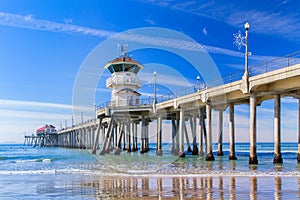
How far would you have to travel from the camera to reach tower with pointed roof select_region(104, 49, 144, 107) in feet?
148

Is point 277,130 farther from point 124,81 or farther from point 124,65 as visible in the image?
point 124,65

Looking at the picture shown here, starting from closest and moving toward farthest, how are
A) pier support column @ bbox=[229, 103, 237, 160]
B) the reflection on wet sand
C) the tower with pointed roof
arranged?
the reflection on wet sand
pier support column @ bbox=[229, 103, 237, 160]
the tower with pointed roof

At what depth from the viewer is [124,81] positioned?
149 feet

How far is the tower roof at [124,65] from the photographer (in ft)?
152

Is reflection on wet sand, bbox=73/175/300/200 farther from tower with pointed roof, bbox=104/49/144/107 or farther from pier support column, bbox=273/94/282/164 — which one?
tower with pointed roof, bbox=104/49/144/107

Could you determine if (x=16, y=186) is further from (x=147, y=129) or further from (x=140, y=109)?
(x=147, y=129)

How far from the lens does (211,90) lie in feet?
96.9

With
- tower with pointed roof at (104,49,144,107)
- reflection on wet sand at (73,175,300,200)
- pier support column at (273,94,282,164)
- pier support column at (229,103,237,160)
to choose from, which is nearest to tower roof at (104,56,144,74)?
tower with pointed roof at (104,49,144,107)

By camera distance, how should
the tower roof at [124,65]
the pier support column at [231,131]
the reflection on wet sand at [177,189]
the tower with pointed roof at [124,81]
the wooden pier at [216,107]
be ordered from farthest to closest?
the tower roof at [124,65] < the tower with pointed roof at [124,81] < the pier support column at [231,131] < the wooden pier at [216,107] < the reflection on wet sand at [177,189]

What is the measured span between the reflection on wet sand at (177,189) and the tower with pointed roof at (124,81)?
2873 centimetres

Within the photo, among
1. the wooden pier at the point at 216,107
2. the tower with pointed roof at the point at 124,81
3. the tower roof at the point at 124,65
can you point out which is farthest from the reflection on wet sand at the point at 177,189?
the tower roof at the point at 124,65

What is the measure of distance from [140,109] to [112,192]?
29.0 metres

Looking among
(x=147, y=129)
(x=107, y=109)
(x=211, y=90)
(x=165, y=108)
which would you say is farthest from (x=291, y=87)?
(x=147, y=129)

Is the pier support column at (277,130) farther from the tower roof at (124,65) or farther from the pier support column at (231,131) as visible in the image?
the tower roof at (124,65)
